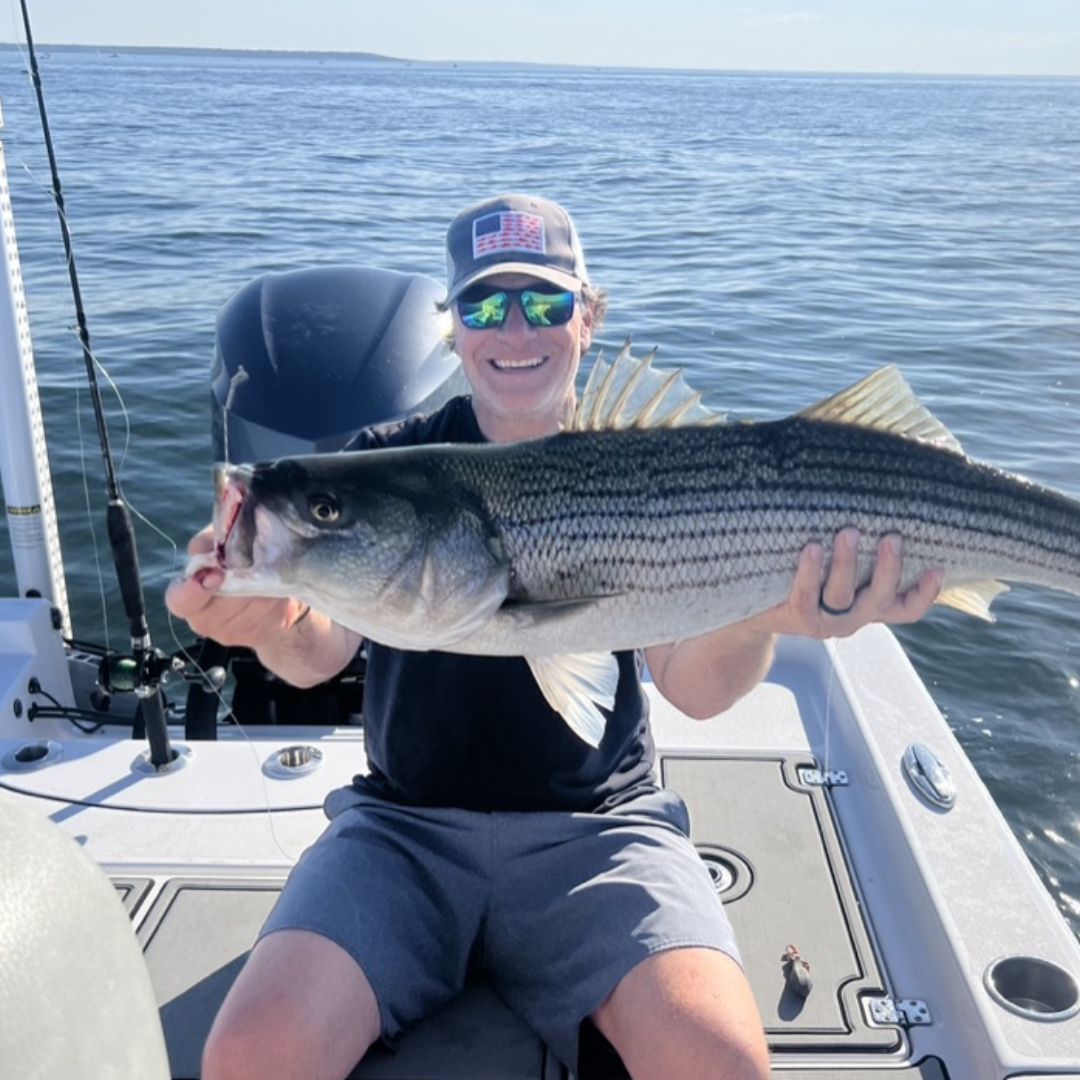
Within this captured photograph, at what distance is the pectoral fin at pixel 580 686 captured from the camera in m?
2.80

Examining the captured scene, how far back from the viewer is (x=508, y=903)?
307 cm

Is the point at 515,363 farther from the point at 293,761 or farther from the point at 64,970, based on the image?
the point at 64,970

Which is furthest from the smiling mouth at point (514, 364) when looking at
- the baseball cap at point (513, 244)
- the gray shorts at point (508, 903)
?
the gray shorts at point (508, 903)

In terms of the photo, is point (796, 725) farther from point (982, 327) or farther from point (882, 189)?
point (882, 189)

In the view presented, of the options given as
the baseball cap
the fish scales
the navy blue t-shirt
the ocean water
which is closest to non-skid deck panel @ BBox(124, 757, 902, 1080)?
the navy blue t-shirt

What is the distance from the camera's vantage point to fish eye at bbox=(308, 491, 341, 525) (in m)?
2.63

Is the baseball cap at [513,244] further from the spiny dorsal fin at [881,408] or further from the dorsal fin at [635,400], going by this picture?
the spiny dorsal fin at [881,408]

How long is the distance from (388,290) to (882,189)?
77.2 feet

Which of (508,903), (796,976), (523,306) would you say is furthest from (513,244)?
(796,976)

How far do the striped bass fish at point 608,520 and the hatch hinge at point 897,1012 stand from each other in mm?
1196

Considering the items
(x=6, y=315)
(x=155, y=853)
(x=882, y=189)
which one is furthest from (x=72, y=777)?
(x=882, y=189)

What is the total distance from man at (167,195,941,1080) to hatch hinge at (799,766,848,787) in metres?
1.05

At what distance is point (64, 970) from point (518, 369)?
6.86ft

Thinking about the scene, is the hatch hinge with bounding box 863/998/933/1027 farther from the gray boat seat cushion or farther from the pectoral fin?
the gray boat seat cushion
